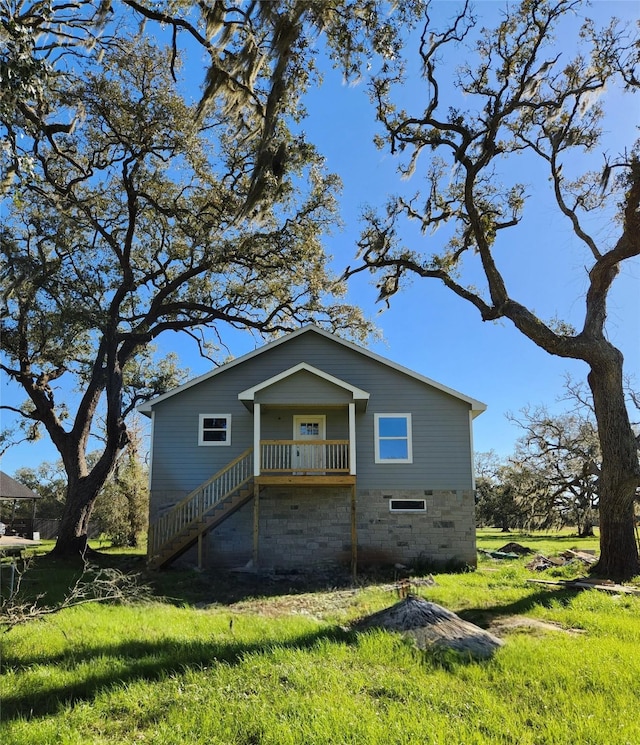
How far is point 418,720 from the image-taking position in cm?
432

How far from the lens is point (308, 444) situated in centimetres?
1415

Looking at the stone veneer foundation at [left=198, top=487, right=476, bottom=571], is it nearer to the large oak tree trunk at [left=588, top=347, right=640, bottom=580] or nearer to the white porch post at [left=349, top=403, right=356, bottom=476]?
the white porch post at [left=349, top=403, right=356, bottom=476]

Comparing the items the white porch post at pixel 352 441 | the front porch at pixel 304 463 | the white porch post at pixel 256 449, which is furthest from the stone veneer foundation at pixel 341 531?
the white porch post at pixel 352 441

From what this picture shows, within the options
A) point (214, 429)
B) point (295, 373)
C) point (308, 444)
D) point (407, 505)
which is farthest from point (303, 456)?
point (407, 505)

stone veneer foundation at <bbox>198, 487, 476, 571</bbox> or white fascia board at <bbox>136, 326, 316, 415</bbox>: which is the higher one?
white fascia board at <bbox>136, 326, 316, 415</bbox>

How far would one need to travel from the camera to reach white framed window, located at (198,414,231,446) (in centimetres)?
1562

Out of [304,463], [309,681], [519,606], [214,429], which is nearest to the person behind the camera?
[309,681]

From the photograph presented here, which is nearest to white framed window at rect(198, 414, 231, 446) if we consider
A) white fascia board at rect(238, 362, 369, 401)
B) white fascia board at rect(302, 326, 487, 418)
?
white fascia board at rect(238, 362, 369, 401)

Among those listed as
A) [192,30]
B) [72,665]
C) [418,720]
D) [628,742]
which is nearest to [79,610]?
[72,665]

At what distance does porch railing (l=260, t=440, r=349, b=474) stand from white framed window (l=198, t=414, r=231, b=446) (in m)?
1.36

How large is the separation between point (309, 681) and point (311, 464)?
943cm

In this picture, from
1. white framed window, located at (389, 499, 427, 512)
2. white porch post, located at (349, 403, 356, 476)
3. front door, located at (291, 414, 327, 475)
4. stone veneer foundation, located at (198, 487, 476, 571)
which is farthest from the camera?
white framed window, located at (389, 499, 427, 512)

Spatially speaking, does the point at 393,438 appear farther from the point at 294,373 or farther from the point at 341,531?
the point at 294,373

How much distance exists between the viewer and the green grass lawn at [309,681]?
4.21m
